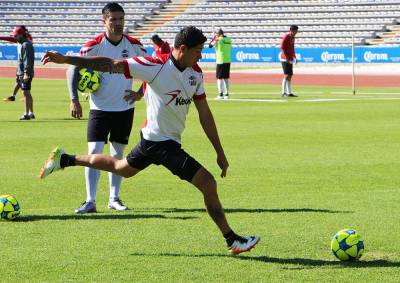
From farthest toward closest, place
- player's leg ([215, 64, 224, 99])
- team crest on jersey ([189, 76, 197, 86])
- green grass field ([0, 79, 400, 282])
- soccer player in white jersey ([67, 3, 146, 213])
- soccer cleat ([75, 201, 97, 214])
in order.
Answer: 1. player's leg ([215, 64, 224, 99])
2. soccer player in white jersey ([67, 3, 146, 213])
3. soccer cleat ([75, 201, 97, 214])
4. team crest on jersey ([189, 76, 197, 86])
5. green grass field ([0, 79, 400, 282])

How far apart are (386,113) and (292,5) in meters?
40.4

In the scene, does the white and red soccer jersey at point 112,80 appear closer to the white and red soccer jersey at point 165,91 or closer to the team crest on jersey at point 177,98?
the white and red soccer jersey at point 165,91

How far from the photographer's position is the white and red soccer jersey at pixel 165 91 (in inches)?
333

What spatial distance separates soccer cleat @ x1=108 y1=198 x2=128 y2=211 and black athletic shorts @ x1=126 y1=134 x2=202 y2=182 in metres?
2.10

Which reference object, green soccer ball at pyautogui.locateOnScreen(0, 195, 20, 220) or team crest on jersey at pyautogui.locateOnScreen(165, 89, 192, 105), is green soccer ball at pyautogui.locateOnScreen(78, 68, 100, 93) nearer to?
green soccer ball at pyautogui.locateOnScreen(0, 195, 20, 220)

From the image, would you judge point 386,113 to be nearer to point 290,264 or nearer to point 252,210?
point 252,210

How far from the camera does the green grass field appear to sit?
7812mm

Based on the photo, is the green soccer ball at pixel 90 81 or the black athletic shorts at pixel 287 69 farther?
the black athletic shorts at pixel 287 69

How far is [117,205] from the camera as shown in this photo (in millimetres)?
11094

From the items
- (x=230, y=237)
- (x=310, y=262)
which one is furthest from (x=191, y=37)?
(x=310, y=262)

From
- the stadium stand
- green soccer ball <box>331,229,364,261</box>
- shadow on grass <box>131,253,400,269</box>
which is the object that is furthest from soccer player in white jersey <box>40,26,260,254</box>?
the stadium stand

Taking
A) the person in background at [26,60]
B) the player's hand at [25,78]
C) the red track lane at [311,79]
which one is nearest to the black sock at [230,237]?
the person in background at [26,60]

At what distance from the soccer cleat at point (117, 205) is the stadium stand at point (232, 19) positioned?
47278 millimetres

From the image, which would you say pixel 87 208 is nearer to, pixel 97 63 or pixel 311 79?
pixel 97 63
